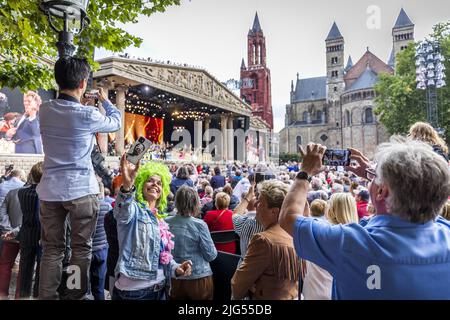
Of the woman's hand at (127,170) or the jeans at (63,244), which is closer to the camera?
the woman's hand at (127,170)

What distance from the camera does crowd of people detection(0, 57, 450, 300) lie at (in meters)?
1.32

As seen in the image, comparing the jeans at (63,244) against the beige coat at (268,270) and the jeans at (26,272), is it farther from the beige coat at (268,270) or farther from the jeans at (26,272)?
the jeans at (26,272)

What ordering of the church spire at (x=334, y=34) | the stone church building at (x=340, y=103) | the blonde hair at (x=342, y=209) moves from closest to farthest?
the blonde hair at (x=342, y=209) → the stone church building at (x=340, y=103) → the church spire at (x=334, y=34)

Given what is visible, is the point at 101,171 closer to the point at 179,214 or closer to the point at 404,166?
the point at 179,214

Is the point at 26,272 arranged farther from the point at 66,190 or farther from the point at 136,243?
the point at 136,243

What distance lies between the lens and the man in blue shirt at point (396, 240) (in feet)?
4.17

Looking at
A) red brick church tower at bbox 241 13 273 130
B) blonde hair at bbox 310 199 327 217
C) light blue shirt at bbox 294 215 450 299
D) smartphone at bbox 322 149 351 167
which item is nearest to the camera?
light blue shirt at bbox 294 215 450 299

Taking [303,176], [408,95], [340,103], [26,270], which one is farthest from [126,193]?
[340,103]

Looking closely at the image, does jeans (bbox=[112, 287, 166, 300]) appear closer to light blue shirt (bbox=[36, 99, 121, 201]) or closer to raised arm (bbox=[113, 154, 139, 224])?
raised arm (bbox=[113, 154, 139, 224])

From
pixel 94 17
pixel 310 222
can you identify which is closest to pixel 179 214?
pixel 310 222

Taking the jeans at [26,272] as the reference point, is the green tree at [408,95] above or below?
above

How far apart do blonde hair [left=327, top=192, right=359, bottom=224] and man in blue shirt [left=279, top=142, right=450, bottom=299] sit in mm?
1712

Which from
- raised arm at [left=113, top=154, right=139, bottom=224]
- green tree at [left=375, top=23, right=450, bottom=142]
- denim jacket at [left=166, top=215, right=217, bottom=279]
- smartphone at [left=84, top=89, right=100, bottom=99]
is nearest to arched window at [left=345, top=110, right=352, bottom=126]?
green tree at [left=375, top=23, right=450, bottom=142]

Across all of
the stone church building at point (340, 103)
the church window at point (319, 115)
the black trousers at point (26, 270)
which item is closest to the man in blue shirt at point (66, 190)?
the black trousers at point (26, 270)
